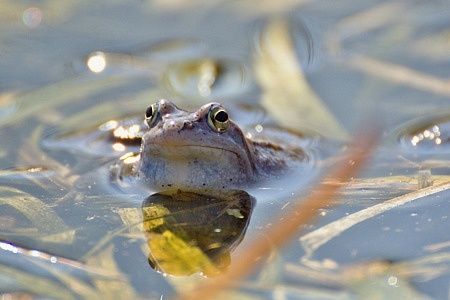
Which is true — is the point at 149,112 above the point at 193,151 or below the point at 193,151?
above

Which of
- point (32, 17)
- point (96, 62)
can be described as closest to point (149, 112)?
point (96, 62)

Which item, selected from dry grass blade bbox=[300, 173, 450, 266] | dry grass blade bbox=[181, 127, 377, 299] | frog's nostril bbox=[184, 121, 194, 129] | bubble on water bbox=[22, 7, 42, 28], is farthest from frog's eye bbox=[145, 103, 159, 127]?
bubble on water bbox=[22, 7, 42, 28]

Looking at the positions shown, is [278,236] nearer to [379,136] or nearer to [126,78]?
[379,136]

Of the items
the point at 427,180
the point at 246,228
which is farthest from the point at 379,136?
the point at 246,228

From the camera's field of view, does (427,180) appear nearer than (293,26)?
Yes

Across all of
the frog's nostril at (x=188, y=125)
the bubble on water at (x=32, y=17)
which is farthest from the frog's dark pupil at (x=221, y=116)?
the bubble on water at (x=32, y=17)

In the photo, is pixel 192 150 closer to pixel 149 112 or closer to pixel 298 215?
pixel 149 112
